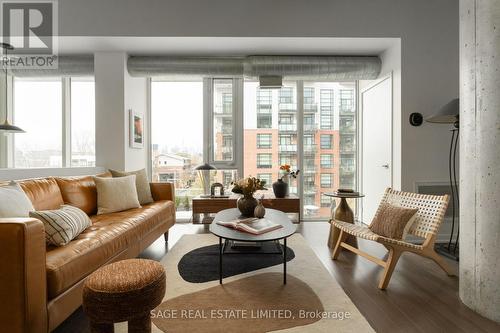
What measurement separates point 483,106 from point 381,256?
5.90ft

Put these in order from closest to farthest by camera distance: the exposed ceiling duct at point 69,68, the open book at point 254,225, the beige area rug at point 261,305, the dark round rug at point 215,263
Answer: the beige area rug at point 261,305 < the open book at point 254,225 < the dark round rug at point 215,263 < the exposed ceiling duct at point 69,68

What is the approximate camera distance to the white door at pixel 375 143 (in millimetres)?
3752

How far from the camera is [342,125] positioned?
462cm

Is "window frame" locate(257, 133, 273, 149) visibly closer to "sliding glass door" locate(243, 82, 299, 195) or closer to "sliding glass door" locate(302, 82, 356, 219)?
"sliding glass door" locate(243, 82, 299, 195)

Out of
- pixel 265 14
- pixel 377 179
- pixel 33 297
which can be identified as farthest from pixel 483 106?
pixel 33 297

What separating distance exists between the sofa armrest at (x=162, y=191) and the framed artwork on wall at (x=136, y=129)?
955 mm

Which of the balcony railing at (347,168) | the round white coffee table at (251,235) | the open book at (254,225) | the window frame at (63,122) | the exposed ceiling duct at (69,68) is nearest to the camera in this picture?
the round white coffee table at (251,235)

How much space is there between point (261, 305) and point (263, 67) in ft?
10.5

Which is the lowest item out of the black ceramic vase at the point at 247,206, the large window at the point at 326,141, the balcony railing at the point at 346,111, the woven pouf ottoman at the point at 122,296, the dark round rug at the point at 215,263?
the dark round rug at the point at 215,263

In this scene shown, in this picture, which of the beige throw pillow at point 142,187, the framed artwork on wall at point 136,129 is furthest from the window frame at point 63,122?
the beige throw pillow at point 142,187

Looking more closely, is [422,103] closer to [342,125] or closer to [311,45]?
[342,125]

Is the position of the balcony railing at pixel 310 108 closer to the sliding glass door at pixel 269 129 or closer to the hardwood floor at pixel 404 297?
the sliding glass door at pixel 269 129

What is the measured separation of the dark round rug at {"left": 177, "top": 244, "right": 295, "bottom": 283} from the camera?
2383mm

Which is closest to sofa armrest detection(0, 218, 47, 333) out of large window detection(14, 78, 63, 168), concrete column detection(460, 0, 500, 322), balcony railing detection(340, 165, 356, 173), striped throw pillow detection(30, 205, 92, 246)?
striped throw pillow detection(30, 205, 92, 246)
